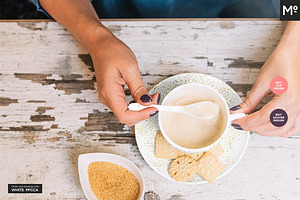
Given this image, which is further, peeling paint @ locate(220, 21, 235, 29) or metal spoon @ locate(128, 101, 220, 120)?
peeling paint @ locate(220, 21, 235, 29)

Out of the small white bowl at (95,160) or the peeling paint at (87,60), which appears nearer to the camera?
the small white bowl at (95,160)

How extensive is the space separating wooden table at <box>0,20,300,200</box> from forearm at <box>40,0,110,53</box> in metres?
0.07

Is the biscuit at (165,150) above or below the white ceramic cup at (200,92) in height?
below

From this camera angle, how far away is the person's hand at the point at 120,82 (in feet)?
2.44

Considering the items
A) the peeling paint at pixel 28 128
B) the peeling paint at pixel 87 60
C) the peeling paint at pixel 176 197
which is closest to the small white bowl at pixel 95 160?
the peeling paint at pixel 176 197

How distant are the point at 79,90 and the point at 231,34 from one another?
1.97 feet

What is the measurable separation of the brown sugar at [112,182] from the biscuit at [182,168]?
0.14 m

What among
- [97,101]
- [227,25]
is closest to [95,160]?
[97,101]

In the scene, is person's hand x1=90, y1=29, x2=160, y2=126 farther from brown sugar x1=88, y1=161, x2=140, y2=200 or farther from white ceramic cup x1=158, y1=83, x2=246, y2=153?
brown sugar x1=88, y1=161, x2=140, y2=200

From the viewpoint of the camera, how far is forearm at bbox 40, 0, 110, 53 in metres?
0.84

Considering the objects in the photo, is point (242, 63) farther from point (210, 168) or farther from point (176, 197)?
point (176, 197)

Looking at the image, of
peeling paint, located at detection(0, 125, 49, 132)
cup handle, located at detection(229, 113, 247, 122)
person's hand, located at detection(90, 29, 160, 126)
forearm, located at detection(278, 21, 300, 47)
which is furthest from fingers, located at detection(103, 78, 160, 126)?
forearm, located at detection(278, 21, 300, 47)

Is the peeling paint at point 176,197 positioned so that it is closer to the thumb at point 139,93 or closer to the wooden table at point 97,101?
the wooden table at point 97,101

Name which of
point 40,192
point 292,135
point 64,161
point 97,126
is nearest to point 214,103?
point 292,135
